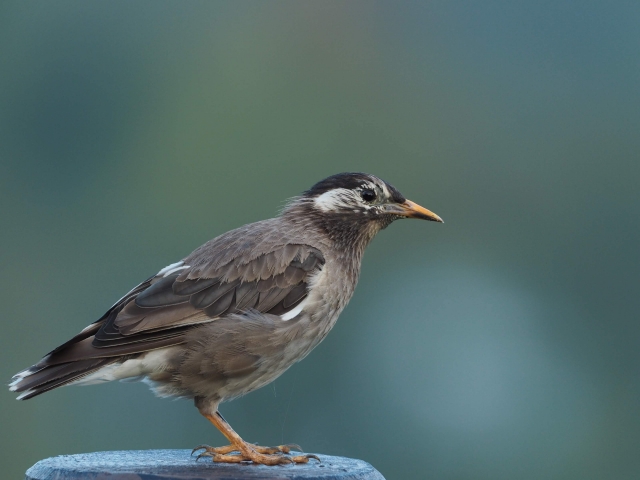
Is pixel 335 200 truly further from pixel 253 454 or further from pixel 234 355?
pixel 253 454

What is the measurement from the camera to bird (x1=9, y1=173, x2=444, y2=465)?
243 inches

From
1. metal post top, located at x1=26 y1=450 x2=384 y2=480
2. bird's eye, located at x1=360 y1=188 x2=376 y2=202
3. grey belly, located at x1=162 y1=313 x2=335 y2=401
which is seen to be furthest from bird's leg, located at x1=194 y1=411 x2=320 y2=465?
bird's eye, located at x1=360 y1=188 x2=376 y2=202

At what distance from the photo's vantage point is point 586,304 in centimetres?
3212

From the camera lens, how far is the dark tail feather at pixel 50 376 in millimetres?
6004

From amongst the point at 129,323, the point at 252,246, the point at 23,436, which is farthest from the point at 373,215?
the point at 23,436

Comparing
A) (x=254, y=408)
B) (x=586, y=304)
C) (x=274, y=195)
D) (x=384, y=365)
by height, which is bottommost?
(x=586, y=304)

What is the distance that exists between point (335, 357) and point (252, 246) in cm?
2002

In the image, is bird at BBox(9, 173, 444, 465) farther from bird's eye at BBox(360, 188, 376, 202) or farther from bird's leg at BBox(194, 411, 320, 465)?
bird's eye at BBox(360, 188, 376, 202)

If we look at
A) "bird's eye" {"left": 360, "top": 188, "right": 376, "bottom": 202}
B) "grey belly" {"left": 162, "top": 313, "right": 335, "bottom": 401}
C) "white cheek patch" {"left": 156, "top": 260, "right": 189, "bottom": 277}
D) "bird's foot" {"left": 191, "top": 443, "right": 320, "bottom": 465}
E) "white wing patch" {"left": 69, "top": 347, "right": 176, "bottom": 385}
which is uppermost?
"white cheek patch" {"left": 156, "top": 260, "right": 189, "bottom": 277}

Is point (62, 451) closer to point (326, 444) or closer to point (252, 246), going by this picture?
point (326, 444)

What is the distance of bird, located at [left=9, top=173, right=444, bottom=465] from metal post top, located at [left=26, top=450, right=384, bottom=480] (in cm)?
26

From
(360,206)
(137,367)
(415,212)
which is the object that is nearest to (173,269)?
(137,367)

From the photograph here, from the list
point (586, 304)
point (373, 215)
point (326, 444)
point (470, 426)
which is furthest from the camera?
point (586, 304)

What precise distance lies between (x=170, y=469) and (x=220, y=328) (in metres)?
1.24
